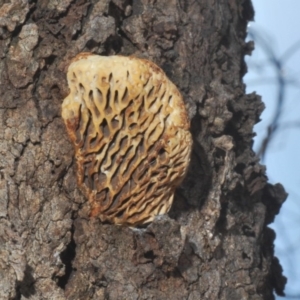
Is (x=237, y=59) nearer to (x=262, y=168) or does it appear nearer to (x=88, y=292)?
(x=262, y=168)

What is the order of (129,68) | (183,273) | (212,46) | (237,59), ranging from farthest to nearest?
(237,59), (212,46), (183,273), (129,68)

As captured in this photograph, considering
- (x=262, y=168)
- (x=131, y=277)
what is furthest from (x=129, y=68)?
(x=262, y=168)

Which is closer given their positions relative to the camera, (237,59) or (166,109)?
(166,109)
